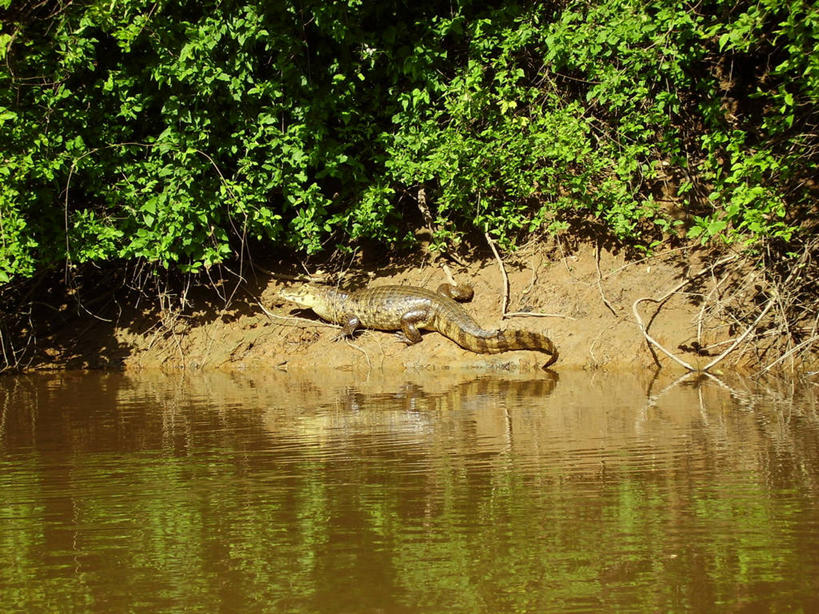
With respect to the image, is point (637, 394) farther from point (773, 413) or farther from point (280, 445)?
point (280, 445)

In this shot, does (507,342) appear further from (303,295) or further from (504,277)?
(303,295)

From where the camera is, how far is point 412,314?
10.1 meters

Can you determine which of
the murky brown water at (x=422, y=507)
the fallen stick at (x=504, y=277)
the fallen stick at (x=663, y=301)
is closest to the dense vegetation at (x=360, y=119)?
the fallen stick at (x=504, y=277)

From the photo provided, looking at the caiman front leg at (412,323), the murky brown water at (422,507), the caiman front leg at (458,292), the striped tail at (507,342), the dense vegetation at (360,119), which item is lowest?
the murky brown water at (422,507)

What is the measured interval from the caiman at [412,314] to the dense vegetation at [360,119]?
29.7 inches

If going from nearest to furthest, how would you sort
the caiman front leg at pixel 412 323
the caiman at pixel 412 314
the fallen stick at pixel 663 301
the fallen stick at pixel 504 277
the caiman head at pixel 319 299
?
1. the fallen stick at pixel 663 301
2. the caiman at pixel 412 314
3. the fallen stick at pixel 504 277
4. the caiman front leg at pixel 412 323
5. the caiman head at pixel 319 299

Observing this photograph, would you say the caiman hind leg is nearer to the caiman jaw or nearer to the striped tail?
the caiman jaw

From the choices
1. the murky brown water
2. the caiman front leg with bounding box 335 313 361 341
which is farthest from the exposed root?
the caiman front leg with bounding box 335 313 361 341

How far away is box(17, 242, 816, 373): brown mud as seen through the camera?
872 cm

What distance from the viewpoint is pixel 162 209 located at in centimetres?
936

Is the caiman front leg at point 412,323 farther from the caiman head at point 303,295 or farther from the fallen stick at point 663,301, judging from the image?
the fallen stick at point 663,301

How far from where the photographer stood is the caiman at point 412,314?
929cm

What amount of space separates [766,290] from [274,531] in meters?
6.24

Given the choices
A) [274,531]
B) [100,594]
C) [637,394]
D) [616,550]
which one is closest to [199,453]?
[274,531]
